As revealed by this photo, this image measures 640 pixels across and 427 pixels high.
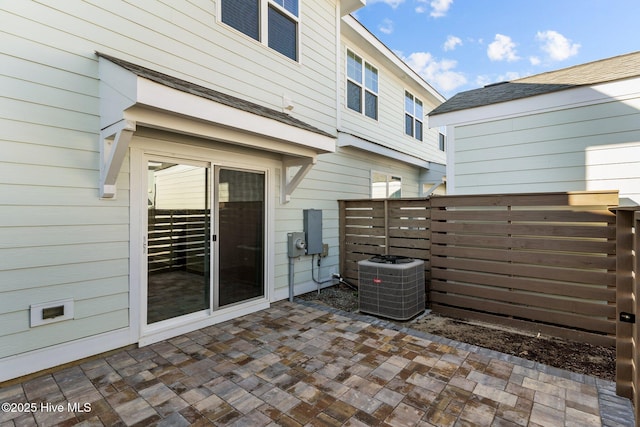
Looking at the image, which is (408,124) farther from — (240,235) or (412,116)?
(240,235)

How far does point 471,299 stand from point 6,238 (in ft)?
15.8

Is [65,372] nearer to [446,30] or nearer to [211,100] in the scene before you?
[211,100]

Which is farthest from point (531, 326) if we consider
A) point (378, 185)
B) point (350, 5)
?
point (350, 5)

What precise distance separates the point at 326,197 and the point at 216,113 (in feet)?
9.89

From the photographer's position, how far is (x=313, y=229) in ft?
16.7

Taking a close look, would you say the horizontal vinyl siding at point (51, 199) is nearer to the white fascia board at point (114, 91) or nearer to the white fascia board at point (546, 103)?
the white fascia board at point (114, 91)

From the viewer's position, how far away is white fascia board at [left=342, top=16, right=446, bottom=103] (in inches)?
243

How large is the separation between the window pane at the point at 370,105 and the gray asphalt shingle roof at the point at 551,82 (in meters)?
2.24

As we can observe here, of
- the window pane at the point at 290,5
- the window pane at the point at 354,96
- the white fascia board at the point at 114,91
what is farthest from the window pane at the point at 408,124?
the white fascia board at the point at 114,91

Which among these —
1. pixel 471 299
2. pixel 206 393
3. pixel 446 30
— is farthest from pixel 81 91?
pixel 446 30

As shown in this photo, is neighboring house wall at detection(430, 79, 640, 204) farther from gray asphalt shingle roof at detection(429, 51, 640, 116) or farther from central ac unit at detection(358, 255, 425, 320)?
central ac unit at detection(358, 255, 425, 320)

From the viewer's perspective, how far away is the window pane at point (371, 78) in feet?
23.4

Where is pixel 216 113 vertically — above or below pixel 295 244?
above

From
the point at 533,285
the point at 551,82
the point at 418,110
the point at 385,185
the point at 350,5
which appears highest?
the point at 350,5
